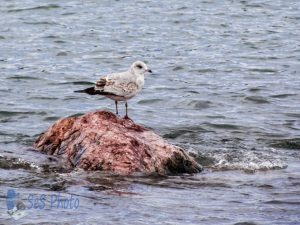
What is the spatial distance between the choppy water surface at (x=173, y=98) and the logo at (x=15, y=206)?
82 millimetres

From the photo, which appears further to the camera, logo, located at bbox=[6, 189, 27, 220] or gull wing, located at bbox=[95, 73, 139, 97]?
gull wing, located at bbox=[95, 73, 139, 97]

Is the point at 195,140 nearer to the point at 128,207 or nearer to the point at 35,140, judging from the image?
the point at 35,140

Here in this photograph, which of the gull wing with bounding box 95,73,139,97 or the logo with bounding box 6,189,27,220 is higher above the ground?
the gull wing with bounding box 95,73,139,97

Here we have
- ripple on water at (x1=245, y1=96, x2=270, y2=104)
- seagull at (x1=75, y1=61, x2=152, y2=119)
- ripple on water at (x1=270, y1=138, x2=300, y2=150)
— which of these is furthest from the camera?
ripple on water at (x1=245, y1=96, x2=270, y2=104)

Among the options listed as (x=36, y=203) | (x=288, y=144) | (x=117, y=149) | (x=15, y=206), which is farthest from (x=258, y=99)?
(x=15, y=206)

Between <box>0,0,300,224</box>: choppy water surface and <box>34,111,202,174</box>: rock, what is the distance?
0.20 metres

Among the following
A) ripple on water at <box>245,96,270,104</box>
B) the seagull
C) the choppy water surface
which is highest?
the seagull

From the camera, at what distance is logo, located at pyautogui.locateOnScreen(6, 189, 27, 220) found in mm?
7234

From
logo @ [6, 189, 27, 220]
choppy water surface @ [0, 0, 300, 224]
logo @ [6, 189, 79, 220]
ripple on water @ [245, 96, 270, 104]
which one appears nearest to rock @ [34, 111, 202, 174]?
choppy water surface @ [0, 0, 300, 224]

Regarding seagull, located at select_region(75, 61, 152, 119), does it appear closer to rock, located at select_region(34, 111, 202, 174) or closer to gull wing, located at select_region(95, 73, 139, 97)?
gull wing, located at select_region(95, 73, 139, 97)

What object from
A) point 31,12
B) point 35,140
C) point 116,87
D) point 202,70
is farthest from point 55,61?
point 116,87

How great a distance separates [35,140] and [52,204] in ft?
11.5

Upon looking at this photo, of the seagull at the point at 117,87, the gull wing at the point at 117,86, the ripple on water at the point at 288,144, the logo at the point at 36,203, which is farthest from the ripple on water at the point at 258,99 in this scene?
the logo at the point at 36,203

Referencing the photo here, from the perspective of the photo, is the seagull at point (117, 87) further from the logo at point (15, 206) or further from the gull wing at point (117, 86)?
the logo at point (15, 206)
